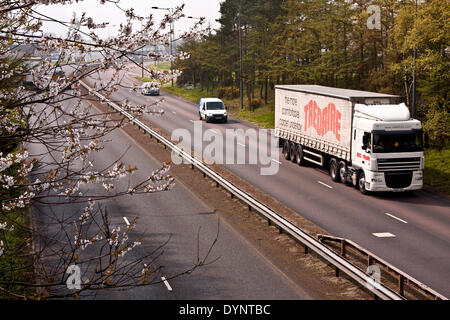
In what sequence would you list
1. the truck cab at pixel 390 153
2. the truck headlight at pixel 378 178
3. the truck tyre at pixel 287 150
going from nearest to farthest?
the truck headlight at pixel 378 178, the truck cab at pixel 390 153, the truck tyre at pixel 287 150

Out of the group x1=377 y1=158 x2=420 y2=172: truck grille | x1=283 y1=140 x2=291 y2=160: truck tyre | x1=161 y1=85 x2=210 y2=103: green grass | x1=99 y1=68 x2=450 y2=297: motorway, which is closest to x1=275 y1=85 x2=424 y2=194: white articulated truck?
x1=377 y1=158 x2=420 y2=172: truck grille

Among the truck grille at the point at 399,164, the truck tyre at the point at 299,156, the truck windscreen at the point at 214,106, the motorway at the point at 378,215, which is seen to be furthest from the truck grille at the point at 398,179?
the truck windscreen at the point at 214,106

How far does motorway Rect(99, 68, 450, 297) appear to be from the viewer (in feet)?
57.0

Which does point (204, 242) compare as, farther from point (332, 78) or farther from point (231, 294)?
point (332, 78)

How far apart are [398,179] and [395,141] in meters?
1.53

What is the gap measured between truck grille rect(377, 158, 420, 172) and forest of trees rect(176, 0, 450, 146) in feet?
23.1

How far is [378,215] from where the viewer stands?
22.4 meters

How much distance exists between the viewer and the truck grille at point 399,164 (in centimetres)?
2508

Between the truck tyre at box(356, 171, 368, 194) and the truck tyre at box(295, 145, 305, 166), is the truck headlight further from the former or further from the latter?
the truck tyre at box(295, 145, 305, 166)

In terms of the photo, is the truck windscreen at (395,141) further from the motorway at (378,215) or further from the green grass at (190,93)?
the green grass at (190,93)

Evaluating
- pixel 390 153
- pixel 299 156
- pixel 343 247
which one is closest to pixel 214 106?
pixel 299 156

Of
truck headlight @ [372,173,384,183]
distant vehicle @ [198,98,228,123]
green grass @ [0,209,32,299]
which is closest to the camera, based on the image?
green grass @ [0,209,32,299]
